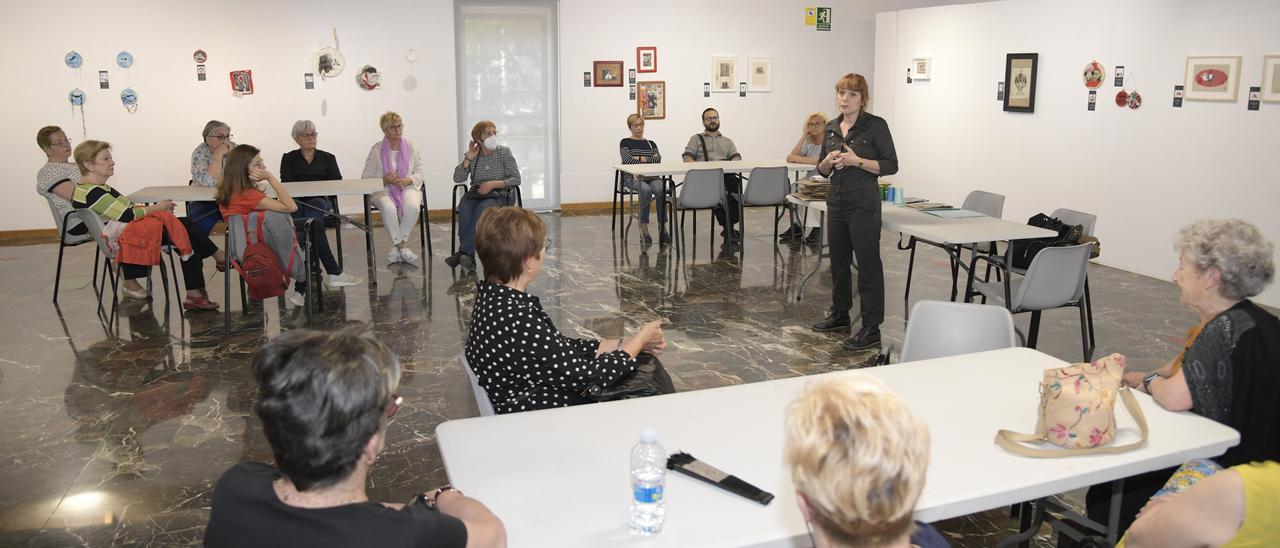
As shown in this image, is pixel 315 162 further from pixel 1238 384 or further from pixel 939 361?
pixel 1238 384

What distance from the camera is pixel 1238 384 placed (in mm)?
2488

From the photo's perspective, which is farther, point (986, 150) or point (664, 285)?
point (986, 150)

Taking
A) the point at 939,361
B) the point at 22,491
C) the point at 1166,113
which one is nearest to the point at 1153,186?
the point at 1166,113

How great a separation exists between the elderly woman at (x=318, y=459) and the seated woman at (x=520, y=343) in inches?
40.2

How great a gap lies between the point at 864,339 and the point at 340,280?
13.2 feet

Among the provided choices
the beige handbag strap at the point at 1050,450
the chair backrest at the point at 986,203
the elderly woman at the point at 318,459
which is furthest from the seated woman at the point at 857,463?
the chair backrest at the point at 986,203

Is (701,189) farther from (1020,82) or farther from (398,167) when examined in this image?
(1020,82)

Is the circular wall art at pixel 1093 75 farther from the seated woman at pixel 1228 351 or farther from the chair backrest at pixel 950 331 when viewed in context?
the seated woman at pixel 1228 351

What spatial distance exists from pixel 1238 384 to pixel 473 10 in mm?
9419

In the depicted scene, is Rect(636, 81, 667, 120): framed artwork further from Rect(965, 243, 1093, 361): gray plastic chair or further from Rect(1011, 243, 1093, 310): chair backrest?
Rect(1011, 243, 1093, 310): chair backrest

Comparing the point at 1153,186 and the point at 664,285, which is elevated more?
the point at 1153,186

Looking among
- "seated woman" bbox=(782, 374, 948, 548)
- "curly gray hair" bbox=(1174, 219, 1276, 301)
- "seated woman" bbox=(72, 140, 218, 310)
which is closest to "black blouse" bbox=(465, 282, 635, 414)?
"seated woman" bbox=(782, 374, 948, 548)

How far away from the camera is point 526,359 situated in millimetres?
2768

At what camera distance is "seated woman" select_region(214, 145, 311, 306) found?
19.5 feet
